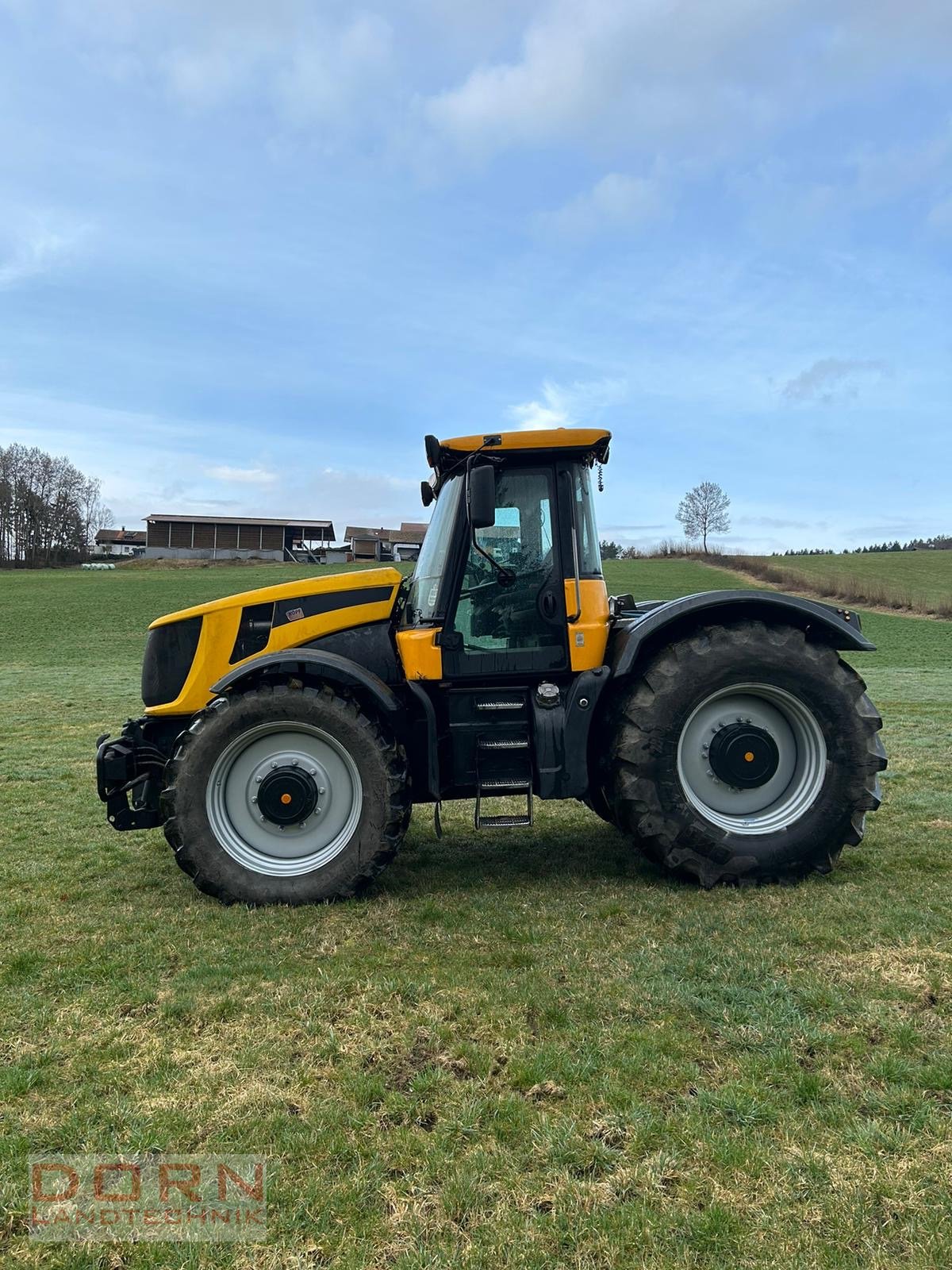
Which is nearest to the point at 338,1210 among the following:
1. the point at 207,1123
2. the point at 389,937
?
the point at 207,1123

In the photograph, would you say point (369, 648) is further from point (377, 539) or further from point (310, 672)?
point (377, 539)

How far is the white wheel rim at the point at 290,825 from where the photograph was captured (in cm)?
471

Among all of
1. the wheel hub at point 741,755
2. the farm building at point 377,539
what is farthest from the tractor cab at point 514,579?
the farm building at point 377,539

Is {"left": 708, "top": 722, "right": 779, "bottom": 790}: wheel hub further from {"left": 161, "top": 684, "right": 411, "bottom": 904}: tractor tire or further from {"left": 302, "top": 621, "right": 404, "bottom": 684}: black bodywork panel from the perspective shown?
{"left": 302, "top": 621, "right": 404, "bottom": 684}: black bodywork panel

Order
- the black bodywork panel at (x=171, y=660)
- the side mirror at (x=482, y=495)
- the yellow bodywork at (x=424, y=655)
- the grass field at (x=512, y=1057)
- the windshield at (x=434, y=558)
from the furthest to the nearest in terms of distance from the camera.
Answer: the black bodywork panel at (x=171, y=660) → the windshield at (x=434, y=558) → the yellow bodywork at (x=424, y=655) → the side mirror at (x=482, y=495) → the grass field at (x=512, y=1057)

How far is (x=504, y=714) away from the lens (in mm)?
4926

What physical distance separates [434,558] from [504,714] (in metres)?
1.05

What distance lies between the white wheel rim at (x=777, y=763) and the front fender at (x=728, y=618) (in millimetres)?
451

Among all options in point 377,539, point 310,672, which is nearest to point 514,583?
point 310,672

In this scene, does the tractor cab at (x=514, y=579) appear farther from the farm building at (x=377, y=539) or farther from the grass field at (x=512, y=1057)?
the farm building at (x=377, y=539)

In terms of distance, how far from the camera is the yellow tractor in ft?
15.1

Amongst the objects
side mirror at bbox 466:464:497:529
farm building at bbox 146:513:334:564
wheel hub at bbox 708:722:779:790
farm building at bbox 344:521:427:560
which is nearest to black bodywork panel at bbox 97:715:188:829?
side mirror at bbox 466:464:497:529

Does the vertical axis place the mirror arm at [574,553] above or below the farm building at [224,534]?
below

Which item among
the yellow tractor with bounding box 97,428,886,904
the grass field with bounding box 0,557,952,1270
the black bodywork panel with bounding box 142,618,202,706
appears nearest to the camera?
the grass field with bounding box 0,557,952,1270
